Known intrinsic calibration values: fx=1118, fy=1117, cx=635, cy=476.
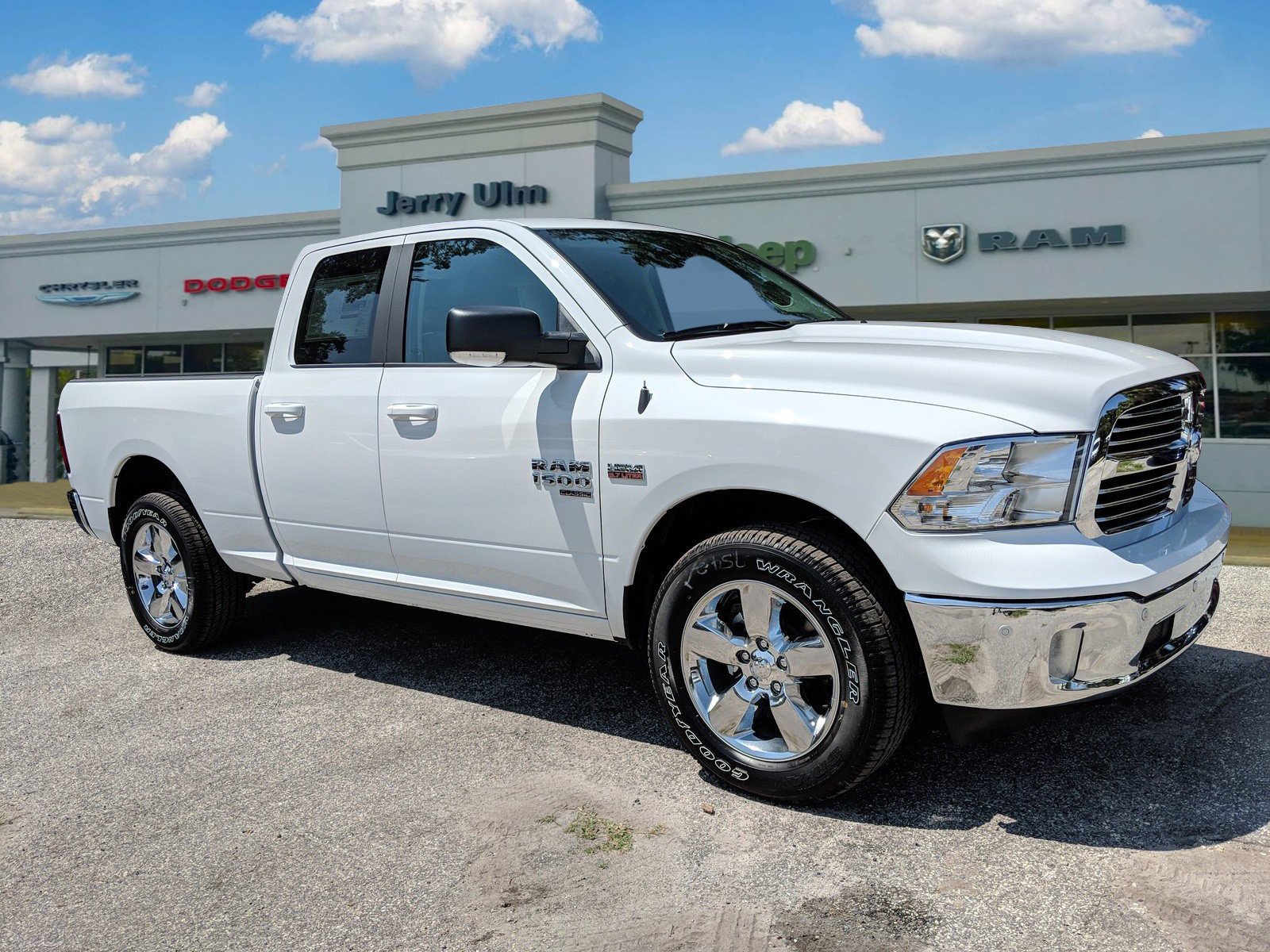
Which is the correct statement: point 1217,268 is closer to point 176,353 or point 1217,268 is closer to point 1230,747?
point 1230,747

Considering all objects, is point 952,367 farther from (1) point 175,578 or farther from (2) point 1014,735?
(1) point 175,578

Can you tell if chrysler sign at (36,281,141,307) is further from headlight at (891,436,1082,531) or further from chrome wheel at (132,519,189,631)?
headlight at (891,436,1082,531)

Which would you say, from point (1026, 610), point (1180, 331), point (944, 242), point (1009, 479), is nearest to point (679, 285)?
point (1009, 479)

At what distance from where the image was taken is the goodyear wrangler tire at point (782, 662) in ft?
11.4

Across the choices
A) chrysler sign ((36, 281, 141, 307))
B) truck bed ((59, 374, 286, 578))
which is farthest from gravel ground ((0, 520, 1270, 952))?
chrysler sign ((36, 281, 141, 307))

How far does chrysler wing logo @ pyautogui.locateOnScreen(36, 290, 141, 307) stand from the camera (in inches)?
1012

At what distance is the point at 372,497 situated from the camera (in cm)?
482

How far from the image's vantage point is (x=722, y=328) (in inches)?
170

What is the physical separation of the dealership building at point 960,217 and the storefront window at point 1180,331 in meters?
0.03

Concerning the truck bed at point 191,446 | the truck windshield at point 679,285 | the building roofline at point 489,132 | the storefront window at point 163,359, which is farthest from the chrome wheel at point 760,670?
the storefront window at point 163,359

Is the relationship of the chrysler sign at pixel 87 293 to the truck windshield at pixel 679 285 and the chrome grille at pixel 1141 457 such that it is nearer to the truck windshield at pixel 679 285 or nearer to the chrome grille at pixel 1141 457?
the truck windshield at pixel 679 285

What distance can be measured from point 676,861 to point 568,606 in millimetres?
1180

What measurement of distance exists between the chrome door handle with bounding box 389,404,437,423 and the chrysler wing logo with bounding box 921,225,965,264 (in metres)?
14.9

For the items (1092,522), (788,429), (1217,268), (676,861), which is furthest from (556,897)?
(1217,268)
